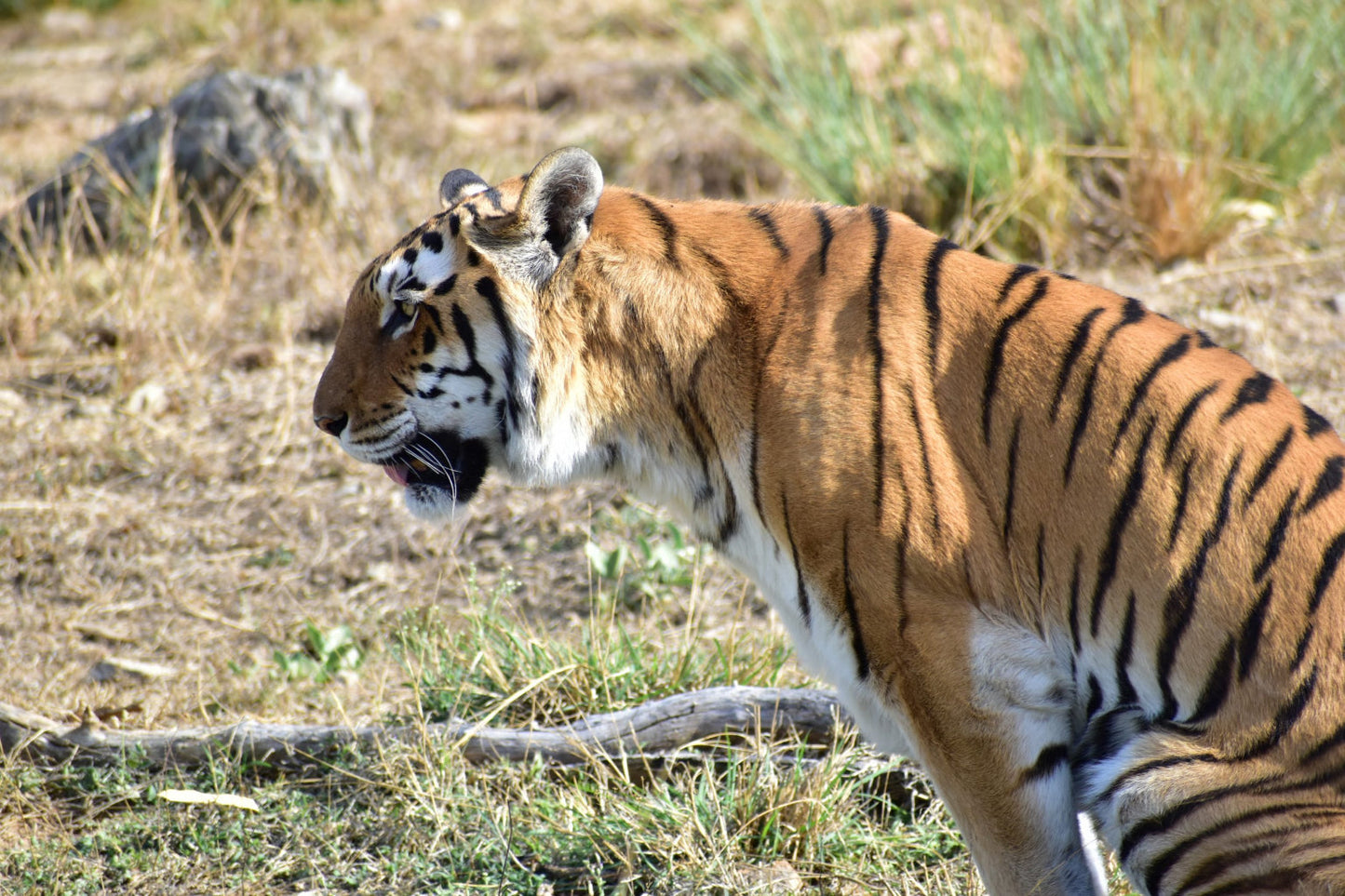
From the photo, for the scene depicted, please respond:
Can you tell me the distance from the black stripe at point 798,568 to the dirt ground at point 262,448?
110 centimetres

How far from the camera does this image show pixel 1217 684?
224cm

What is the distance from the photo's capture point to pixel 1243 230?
5.93m

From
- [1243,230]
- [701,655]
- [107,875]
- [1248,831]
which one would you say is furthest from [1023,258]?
[107,875]

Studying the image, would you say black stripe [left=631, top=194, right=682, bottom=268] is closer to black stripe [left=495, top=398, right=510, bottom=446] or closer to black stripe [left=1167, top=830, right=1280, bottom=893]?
black stripe [left=495, top=398, right=510, bottom=446]

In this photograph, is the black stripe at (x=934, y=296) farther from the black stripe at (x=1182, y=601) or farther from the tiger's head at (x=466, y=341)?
the tiger's head at (x=466, y=341)

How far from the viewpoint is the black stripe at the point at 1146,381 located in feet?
7.75

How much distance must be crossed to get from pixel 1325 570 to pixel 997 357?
2.27 ft

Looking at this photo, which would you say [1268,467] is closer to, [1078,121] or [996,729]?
[996,729]

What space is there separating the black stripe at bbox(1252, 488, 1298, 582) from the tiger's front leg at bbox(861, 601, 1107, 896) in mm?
386

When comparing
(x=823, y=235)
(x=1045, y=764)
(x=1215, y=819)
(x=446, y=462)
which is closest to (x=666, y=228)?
(x=823, y=235)

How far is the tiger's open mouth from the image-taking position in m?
2.93

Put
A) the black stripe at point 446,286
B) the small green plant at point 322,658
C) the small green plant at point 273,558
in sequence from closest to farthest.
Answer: the black stripe at point 446,286, the small green plant at point 322,658, the small green plant at point 273,558

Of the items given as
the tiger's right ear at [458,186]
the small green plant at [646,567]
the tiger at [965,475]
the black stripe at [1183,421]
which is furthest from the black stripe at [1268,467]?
the small green plant at [646,567]

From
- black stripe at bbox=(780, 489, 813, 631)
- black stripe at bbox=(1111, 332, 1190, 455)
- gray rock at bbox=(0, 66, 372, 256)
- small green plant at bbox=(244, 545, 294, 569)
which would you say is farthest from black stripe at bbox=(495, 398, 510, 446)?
gray rock at bbox=(0, 66, 372, 256)
